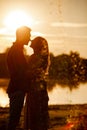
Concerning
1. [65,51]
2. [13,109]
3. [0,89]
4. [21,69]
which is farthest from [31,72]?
[65,51]

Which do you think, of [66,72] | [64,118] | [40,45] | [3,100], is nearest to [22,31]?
[40,45]

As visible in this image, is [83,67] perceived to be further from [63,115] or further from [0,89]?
[63,115]

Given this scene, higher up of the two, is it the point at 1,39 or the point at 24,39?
the point at 1,39

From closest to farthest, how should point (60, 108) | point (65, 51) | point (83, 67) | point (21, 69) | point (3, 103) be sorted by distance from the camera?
point (21, 69) < point (60, 108) < point (3, 103) < point (83, 67) < point (65, 51)

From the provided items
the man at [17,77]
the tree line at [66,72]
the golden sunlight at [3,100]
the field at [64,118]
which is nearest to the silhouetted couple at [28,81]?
the man at [17,77]

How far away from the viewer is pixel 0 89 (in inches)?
537

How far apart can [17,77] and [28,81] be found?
184 millimetres

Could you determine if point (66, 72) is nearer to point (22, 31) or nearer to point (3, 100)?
point (3, 100)

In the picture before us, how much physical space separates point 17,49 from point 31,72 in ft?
1.22

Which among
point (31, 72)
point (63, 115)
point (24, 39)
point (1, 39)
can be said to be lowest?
point (63, 115)

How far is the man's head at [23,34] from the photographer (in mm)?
5469

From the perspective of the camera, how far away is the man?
17.8ft

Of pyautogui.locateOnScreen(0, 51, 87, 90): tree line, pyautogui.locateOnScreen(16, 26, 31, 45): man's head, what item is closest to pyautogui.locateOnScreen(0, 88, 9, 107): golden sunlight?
pyautogui.locateOnScreen(0, 51, 87, 90): tree line

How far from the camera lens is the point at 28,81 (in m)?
5.52
